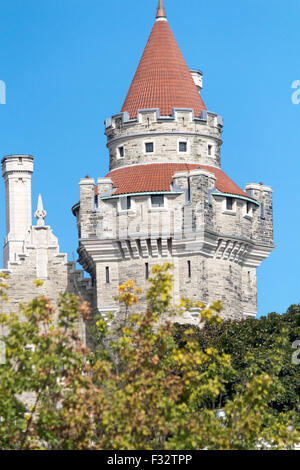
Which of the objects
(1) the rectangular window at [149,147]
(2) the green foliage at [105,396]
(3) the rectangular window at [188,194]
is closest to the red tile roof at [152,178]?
(1) the rectangular window at [149,147]

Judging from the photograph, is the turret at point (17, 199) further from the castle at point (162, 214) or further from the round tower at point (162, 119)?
the round tower at point (162, 119)

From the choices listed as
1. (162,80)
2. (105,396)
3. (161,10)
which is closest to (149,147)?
(162,80)

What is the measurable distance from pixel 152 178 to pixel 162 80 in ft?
23.2

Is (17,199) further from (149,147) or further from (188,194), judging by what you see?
(188,194)

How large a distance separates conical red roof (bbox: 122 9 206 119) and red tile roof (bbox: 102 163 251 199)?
2942mm

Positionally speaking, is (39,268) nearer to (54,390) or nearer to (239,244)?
(239,244)

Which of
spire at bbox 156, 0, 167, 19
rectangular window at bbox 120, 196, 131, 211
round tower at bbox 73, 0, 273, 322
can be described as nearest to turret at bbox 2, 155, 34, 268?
round tower at bbox 73, 0, 273, 322

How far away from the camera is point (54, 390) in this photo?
150ft

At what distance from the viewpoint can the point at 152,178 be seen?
8188cm

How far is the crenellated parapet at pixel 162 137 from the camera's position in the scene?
83312 millimetres

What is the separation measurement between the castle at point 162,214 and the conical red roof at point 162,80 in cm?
5
